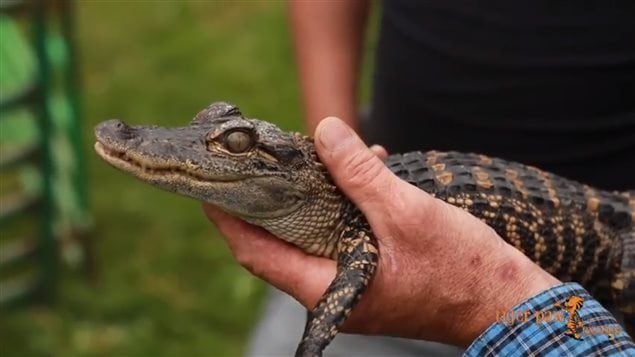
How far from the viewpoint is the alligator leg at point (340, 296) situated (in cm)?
126

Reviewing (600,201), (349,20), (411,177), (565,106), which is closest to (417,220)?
(411,177)

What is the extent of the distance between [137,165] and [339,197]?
11.2 inches

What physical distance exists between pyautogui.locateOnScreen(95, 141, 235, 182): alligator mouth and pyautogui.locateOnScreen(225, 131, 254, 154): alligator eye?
0.20 ft

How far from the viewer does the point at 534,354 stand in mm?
1229

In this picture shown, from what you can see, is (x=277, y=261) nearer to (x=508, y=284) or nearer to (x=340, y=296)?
(x=340, y=296)

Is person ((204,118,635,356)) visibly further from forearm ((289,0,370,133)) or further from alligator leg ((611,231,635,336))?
forearm ((289,0,370,133))

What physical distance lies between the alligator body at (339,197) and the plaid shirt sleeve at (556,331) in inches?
6.2

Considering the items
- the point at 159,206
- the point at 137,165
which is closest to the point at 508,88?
the point at 137,165

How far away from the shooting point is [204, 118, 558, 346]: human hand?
1.29 m

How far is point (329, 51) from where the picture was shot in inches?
76.7

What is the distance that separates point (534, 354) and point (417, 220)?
221 mm

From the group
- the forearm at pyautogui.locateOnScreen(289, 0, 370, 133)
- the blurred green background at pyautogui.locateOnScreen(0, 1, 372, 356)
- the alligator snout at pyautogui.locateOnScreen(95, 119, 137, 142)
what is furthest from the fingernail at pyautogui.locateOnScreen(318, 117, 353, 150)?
the blurred green background at pyautogui.locateOnScreen(0, 1, 372, 356)

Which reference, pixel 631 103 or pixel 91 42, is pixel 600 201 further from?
pixel 91 42

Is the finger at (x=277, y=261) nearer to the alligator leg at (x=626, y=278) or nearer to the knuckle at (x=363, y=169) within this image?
the knuckle at (x=363, y=169)
